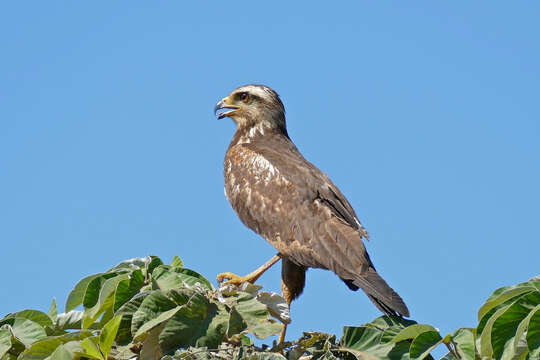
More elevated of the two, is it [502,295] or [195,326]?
[195,326]

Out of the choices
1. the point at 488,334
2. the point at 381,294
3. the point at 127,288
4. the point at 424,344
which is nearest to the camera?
the point at 488,334

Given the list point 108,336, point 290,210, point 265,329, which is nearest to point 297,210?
point 290,210

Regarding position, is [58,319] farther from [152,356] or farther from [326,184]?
[326,184]

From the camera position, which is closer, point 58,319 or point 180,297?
point 180,297

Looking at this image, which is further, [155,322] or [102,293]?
[102,293]

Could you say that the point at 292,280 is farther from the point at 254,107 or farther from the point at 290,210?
the point at 254,107

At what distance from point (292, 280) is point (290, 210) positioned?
0.63 meters

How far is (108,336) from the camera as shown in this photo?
3.99 metres

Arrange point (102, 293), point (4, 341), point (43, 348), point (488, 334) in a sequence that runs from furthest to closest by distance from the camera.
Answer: point (102, 293) < point (4, 341) < point (43, 348) < point (488, 334)

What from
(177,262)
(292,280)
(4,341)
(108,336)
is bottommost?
(108,336)

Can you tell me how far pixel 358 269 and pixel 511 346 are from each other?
247 centimetres

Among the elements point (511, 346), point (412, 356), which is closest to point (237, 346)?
point (412, 356)

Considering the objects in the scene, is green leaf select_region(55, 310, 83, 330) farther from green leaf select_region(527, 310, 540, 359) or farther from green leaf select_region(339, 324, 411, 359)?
green leaf select_region(527, 310, 540, 359)

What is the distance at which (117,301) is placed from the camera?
4.54 metres
